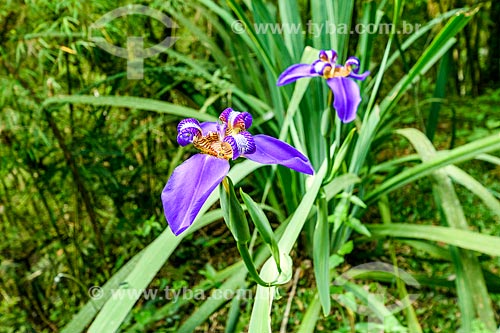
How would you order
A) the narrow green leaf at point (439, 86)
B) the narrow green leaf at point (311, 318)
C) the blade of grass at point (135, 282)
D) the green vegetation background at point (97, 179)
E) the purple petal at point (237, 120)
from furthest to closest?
the narrow green leaf at point (439, 86) → the green vegetation background at point (97, 179) → the narrow green leaf at point (311, 318) → the blade of grass at point (135, 282) → the purple petal at point (237, 120)

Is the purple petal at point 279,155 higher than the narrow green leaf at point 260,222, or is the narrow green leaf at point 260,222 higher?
the purple petal at point 279,155

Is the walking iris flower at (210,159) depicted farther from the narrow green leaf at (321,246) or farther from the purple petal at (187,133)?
the narrow green leaf at (321,246)

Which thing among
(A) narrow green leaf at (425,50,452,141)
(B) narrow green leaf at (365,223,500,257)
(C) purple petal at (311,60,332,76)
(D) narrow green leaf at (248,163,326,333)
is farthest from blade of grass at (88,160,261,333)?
(A) narrow green leaf at (425,50,452,141)

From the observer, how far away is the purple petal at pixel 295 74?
767 mm

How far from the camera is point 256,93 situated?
4.78ft

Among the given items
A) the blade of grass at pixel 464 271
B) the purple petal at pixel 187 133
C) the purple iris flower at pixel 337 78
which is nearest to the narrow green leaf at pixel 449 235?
the blade of grass at pixel 464 271

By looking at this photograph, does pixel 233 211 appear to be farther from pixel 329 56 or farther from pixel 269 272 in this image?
pixel 329 56

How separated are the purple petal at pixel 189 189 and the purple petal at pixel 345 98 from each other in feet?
0.99

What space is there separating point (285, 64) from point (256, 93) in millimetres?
342

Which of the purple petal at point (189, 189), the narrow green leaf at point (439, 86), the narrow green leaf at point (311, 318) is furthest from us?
the narrow green leaf at point (439, 86)

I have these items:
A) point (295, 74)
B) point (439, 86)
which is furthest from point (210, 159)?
point (439, 86)

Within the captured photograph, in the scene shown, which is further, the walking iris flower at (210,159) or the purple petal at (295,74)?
the purple petal at (295,74)

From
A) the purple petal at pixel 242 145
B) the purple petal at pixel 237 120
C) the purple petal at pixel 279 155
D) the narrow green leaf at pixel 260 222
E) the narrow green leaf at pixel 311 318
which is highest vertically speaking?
the purple petal at pixel 237 120

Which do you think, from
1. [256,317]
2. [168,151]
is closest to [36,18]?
[168,151]
